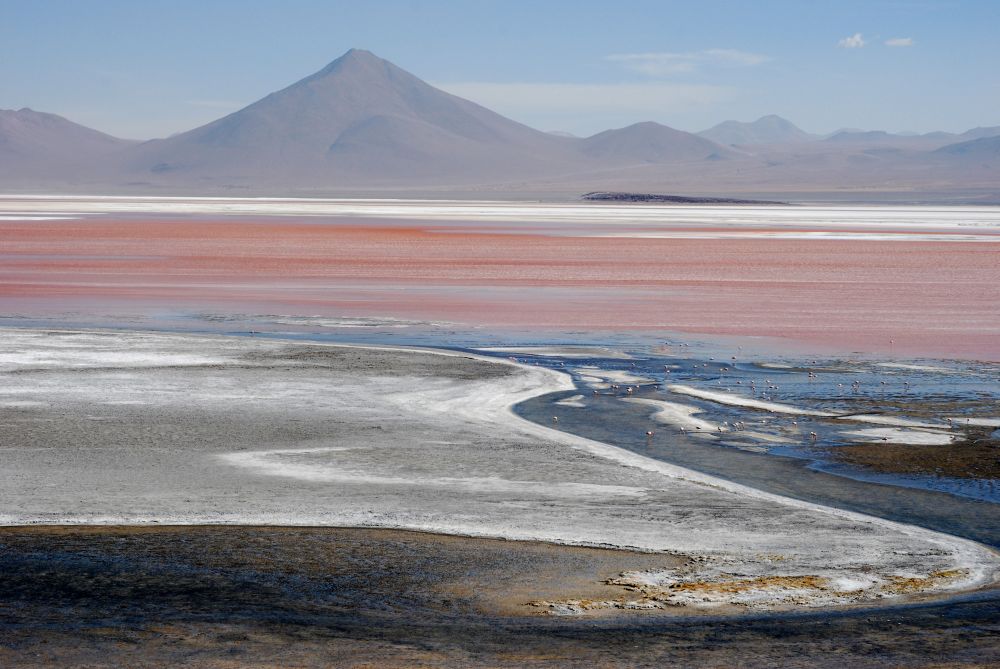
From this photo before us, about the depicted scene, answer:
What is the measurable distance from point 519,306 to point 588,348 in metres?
5.65

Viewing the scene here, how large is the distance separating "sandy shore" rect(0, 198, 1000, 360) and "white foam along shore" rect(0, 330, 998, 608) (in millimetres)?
7182

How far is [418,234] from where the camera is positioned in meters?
48.9

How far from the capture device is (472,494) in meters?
8.59

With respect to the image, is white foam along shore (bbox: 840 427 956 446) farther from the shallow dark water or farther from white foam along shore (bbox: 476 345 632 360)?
white foam along shore (bbox: 476 345 632 360)

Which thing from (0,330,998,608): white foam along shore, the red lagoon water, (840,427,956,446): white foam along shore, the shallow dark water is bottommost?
the shallow dark water

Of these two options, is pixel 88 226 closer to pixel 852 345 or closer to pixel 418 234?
pixel 418 234

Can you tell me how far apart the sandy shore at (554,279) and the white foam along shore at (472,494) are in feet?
23.6

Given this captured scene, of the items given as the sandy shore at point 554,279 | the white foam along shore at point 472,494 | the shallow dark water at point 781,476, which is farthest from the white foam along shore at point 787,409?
the sandy shore at point 554,279

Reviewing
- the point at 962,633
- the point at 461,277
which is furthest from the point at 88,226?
the point at 962,633

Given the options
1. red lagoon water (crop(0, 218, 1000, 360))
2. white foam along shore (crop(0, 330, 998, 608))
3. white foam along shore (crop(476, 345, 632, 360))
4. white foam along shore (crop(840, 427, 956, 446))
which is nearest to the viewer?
white foam along shore (crop(0, 330, 998, 608))

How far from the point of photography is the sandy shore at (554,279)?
64.2 ft

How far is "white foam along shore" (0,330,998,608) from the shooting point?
7172 mm

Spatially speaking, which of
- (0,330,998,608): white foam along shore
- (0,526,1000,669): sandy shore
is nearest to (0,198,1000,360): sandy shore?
(0,330,998,608): white foam along shore

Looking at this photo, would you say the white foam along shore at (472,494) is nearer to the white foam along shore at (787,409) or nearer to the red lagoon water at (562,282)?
the white foam along shore at (787,409)
